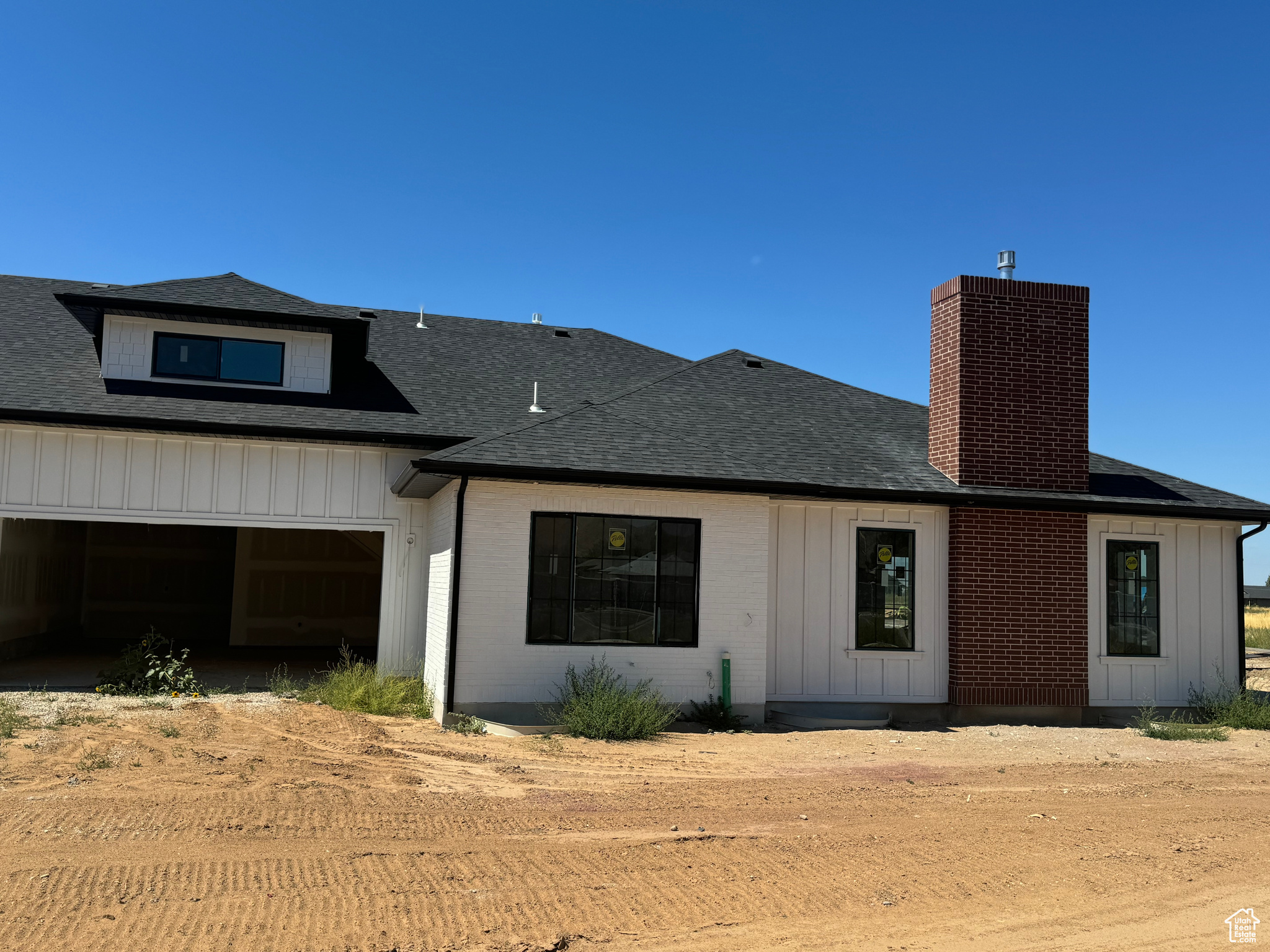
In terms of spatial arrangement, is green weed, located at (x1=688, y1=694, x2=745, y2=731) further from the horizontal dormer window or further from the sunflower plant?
the horizontal dormer window

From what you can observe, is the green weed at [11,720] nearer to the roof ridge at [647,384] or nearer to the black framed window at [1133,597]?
the roof ridge at [647,384]

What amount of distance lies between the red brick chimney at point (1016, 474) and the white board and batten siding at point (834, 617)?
31cm

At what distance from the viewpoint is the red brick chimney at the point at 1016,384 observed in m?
13.8

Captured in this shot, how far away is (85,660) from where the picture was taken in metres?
17.3

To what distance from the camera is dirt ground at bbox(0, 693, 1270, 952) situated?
529cm

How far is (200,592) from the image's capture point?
75.4 feet

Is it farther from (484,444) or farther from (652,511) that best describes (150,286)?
(652,511)

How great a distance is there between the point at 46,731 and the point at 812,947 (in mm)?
8752

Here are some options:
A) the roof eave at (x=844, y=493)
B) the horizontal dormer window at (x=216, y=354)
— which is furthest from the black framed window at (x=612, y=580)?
the horizontal dormer window at (x=216, y=354)

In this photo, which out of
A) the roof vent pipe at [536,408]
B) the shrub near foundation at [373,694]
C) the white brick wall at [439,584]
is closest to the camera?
the white brick wall at [439,584]

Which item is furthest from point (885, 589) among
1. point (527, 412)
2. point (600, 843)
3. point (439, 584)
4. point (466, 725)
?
point (600, 843)

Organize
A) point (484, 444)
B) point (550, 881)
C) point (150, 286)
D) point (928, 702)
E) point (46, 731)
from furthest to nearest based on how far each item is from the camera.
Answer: point (150, 286), point (928, 702), point (484, 444), point (46, 731), point (550, 881)

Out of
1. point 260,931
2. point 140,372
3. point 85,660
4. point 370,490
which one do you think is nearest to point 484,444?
point 370,490

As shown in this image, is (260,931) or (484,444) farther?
(484,444)
